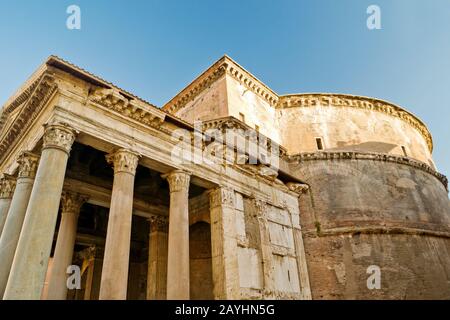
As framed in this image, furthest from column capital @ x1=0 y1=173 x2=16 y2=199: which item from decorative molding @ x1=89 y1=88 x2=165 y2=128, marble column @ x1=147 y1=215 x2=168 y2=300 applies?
marble column @ x1=147 y1=215 x2=168 y2=300

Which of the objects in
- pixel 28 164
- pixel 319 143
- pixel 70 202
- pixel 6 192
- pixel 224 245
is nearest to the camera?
pixel 28 164

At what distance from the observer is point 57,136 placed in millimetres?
6297

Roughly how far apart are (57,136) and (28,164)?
170cm

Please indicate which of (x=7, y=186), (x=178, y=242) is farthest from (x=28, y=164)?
(x=178, y=242)

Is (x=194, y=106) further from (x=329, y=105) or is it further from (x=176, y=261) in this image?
(x=176, y=261)

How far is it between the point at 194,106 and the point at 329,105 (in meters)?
6.43

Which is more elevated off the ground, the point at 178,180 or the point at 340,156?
the point at 340,156

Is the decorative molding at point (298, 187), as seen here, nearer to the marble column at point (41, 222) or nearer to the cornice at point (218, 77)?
the cornice at point (218, 77)

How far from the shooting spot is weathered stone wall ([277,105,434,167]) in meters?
14.2

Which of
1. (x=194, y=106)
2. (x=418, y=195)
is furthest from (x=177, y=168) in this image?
(x=418, y=195)

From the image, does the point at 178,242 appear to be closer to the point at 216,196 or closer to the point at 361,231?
the point at 216,196

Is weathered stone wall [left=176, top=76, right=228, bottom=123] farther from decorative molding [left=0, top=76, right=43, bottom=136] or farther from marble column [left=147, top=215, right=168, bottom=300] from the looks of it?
decorative molding [left=0, top=76, right=43, bottom=136]

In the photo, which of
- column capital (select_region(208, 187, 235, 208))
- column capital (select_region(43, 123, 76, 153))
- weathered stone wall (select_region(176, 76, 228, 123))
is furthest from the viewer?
weathered stone wall (select_region(176, 76, 228, 123))

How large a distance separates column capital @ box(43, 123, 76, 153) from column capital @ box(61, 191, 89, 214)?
2.96 m
